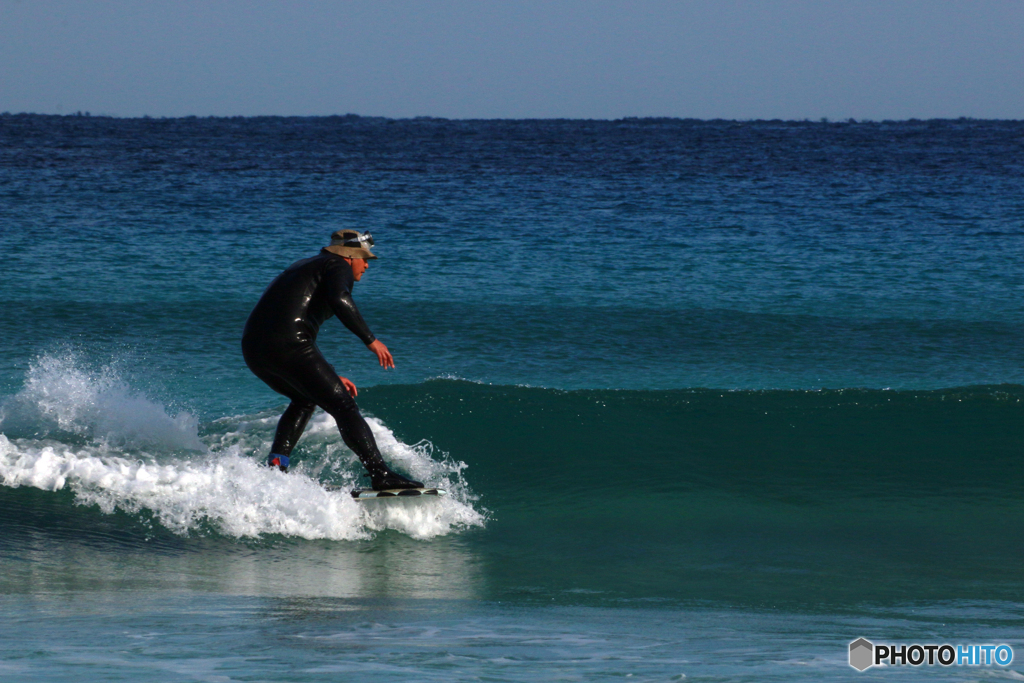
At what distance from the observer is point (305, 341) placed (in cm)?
559

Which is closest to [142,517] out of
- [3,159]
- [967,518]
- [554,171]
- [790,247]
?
[967,518]

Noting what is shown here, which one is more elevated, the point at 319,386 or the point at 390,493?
the point at 319,386

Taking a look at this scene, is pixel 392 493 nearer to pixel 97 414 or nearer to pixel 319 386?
pixel 319 386

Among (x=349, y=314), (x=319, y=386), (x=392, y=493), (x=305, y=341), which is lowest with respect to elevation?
(x=392, y=493)

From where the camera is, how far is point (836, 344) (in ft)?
43.8

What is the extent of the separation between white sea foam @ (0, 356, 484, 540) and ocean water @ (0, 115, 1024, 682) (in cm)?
2

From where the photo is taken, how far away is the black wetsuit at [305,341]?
555cm

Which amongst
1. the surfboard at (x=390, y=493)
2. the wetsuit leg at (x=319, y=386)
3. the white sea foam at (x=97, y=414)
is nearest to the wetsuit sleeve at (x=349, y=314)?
the wetsuit leg at (x=319, y=386)

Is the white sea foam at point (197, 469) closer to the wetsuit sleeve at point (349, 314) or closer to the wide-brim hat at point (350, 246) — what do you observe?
the wetsuit sleeve at point (349, 314)

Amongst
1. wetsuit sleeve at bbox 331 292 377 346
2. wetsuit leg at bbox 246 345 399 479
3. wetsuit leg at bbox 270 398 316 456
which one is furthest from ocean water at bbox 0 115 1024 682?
wetsuit sleeve at bbox 331 292 377 346

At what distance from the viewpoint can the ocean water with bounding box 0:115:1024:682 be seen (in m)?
3.96

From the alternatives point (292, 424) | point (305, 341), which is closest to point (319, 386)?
point (305, 341)

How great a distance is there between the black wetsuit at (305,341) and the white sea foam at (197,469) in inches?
15.9

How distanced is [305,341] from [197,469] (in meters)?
1.25
